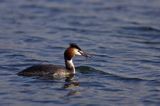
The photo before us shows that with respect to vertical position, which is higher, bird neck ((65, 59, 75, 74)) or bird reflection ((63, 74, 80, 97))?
bird neck ((65, 59, 75, 74))

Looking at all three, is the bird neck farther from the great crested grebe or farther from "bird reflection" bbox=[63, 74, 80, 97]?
"bird reflection" bbox=[63, 74, 80, 97]

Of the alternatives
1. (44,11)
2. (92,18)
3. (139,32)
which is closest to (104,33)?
(139,32)

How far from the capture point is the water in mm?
18703

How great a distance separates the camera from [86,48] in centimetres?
2605

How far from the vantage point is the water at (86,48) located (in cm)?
1870

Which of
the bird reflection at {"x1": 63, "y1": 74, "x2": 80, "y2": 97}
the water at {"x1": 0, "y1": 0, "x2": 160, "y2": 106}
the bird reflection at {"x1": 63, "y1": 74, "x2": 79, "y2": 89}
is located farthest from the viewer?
the bird reflection at {"x1": 63, "y1": 74, "x2": 79, "y2": 89}

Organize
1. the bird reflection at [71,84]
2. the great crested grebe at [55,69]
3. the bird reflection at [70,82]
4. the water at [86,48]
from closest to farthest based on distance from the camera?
the water at [86,48]
the bird reflection at [71,84]
the bird reflection at [70,82]
the great crested grebe at [55,69]

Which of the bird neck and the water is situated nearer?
the water

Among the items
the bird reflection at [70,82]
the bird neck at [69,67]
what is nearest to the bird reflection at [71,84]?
the bird reflection at [70,82]

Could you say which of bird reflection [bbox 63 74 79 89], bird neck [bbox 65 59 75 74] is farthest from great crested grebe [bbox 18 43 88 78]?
bird reflection [bbox 63 74 79 89]

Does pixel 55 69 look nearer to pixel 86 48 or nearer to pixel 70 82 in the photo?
pixel 70 82

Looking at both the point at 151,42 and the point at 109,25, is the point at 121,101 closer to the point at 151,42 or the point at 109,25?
the point at 151,42

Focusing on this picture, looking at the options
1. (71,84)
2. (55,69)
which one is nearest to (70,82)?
(71,84)

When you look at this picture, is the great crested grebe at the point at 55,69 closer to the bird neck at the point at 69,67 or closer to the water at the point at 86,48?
the bird neck at the point at 69,67
